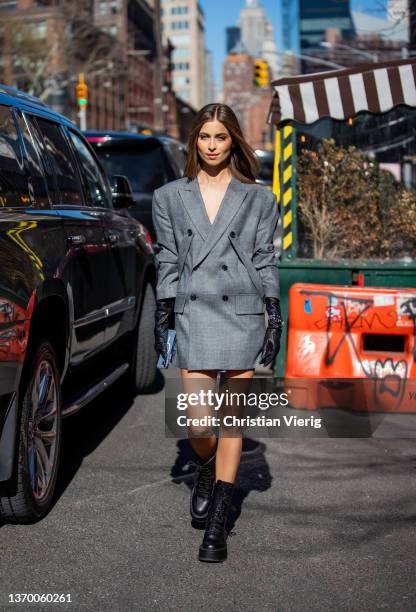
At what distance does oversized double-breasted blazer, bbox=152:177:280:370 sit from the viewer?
4.04m

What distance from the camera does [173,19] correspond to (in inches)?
7741

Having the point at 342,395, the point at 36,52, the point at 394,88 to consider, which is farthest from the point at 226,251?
the point at 36,52

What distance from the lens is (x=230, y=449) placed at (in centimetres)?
416

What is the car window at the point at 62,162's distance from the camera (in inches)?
209

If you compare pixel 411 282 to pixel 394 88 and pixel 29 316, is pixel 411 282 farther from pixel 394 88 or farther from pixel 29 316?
pixel 29 316

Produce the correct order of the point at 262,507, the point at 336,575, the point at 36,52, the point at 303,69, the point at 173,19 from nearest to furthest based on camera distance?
the point at 336,575 < the point at 262,507 < the point at 36,52 < the point at 303,69 < the point at 173,19

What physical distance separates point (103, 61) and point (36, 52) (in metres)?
6.71

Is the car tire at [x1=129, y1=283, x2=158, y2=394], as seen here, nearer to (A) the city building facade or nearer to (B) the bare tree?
(B) the bare tree

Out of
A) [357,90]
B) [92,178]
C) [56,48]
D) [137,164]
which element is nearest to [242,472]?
[92,178]

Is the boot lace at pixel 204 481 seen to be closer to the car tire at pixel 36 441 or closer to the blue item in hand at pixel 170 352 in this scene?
the blue item in hand at pixel 170 352

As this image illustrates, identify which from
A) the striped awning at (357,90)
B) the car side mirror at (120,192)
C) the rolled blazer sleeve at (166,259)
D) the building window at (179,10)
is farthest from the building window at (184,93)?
the rolled blazer sleeve at (166,259)

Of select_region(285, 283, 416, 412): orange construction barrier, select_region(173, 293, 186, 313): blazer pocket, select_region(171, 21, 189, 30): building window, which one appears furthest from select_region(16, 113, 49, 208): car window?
select_region(171, 21, 189, 30): building window

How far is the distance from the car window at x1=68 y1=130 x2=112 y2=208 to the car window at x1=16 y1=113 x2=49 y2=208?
1.11m

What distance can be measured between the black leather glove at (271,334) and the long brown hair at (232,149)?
597 mm
